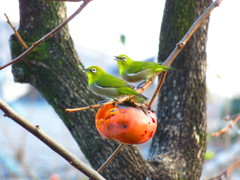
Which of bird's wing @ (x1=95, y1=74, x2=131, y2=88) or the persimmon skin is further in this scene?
bird's wing @ (x1=95, y1=74, x2=131, y2=88)

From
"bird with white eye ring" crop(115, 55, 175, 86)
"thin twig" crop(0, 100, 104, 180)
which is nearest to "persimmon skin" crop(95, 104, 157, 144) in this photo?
"thin twig" crop(0, 100, 104, 180)

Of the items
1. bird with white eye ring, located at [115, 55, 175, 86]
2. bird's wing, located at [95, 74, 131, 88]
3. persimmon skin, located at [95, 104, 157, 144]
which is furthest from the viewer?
bird with white eye ring, located at [115, 55, 175, 86]

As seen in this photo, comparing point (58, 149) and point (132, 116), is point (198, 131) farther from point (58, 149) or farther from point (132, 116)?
point (58, 149)

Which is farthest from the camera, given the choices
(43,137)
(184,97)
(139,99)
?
(184,97)

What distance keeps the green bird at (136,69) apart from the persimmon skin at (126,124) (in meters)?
0.90

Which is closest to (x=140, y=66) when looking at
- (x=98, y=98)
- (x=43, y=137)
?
(x=98, y=98)

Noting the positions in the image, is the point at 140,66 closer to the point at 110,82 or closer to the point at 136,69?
the point at 136,69

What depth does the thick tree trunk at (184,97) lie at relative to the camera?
2.85m

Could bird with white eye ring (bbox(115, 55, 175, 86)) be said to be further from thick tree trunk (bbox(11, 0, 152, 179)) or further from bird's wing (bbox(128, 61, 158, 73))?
thick tree trunk (bbox(11, 0, 152, 179))

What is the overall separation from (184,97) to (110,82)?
80 cm

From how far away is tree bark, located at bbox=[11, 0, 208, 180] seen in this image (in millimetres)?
2705

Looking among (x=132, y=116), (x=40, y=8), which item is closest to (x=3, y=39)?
(x=40, y=8)

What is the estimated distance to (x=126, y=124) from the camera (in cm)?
166

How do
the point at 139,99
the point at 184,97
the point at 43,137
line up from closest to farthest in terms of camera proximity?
the point at 43,137
the point at 139,99
the point at 184,97
